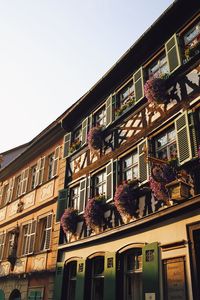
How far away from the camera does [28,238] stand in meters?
15.6

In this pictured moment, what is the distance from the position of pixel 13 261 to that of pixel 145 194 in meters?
9.16

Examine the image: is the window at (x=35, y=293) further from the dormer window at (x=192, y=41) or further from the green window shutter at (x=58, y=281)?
the dormer window at (x=192, y=41)

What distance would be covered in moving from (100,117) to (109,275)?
6.40 m

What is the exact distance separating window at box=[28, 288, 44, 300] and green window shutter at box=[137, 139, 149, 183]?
6718 mm

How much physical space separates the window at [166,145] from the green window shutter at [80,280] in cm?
463

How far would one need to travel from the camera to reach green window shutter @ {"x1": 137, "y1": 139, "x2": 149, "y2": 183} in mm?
9883

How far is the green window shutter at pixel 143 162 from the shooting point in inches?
389

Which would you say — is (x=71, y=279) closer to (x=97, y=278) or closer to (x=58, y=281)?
(x=58, y=281)

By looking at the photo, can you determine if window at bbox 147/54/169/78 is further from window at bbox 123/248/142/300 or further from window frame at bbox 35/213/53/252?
window frame at bbox 35/213/53/252

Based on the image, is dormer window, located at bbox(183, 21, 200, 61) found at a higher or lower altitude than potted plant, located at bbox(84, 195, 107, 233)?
higher

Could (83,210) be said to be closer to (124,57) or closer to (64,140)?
(64,140)

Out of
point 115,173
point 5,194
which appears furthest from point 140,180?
point 5,194

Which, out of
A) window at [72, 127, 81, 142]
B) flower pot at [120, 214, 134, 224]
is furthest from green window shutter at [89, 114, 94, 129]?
flower pot at [120, 214, 134, 224]

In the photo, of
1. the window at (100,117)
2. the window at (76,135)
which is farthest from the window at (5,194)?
the window at (100,117)
